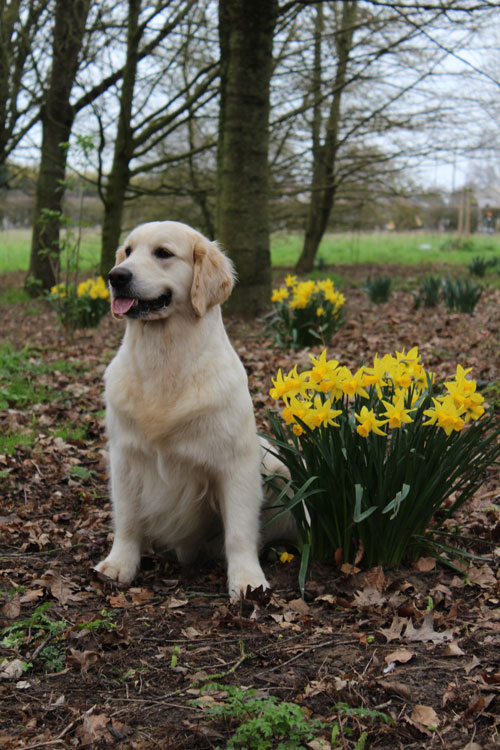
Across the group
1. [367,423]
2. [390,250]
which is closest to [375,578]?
[367,423]

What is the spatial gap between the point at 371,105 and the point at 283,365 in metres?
9.88

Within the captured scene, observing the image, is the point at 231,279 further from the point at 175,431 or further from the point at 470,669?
the point at 470,669

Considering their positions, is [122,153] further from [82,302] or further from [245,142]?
[245,142]

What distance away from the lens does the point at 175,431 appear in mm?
2920

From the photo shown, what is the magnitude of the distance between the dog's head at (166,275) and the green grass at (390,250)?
1641cm

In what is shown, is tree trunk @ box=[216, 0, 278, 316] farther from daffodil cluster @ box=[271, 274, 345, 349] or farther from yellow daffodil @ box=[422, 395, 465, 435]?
yellow daffodil @ box=[422, 395, 465, 435]

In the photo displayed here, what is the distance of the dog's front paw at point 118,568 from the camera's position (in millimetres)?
3170

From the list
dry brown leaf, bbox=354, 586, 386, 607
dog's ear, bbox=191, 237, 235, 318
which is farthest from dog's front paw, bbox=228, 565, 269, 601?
dog's ear, bbox=191, 237, 235, 318

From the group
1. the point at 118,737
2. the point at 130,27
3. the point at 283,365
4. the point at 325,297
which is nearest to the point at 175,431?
the point at 118,737

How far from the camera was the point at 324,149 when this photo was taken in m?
15.4

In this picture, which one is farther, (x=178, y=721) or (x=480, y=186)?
(x=480, y=186)

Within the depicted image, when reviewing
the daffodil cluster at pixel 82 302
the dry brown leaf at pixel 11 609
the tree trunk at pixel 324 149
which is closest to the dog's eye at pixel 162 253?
the dry brown leaf at pixel 11 609

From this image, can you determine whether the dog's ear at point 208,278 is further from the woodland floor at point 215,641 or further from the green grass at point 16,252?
the green grass at point 16,252

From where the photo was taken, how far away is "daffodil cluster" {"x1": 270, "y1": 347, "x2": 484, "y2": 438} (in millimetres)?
2756
